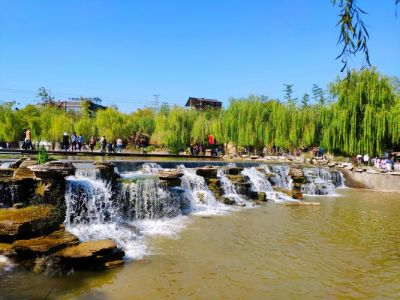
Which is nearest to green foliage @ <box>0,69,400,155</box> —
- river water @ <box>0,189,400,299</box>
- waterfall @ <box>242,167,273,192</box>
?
waterfall @ <box>242,167,273,192</box>

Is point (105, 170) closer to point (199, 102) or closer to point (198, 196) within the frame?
point (198, 196)

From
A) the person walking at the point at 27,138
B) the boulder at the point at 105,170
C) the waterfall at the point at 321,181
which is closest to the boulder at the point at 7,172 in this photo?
the boulder at the point at 105,170

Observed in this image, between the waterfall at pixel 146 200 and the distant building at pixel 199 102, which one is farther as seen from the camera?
the distant building at pixel 199 102

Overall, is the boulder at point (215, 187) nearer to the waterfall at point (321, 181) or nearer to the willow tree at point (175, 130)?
the waterfall at point (321, 181)

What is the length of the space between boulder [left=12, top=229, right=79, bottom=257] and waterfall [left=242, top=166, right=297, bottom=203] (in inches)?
453

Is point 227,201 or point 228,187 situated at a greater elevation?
point 228,187

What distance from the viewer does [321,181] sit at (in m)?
22.8

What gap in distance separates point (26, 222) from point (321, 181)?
58.7 ft

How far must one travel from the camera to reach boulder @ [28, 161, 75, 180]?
1051 cm

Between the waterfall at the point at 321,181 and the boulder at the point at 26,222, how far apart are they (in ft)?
47.6

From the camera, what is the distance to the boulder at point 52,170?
1051 cm

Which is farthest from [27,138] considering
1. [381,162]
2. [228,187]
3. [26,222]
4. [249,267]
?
[381,162]

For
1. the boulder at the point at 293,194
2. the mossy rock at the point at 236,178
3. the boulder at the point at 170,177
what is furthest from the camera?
the boulder at the point at 293,194

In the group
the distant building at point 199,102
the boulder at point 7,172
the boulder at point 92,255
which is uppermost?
the distant building at point 199,102
